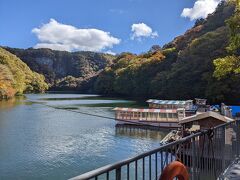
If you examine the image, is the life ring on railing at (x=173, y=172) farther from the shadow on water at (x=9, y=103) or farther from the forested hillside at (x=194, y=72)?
the shadow on water at (x=9, y=103)

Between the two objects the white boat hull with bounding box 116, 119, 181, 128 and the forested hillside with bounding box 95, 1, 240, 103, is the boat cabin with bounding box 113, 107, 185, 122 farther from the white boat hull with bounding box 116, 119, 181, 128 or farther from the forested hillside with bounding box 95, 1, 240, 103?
the forested hillside with bounding box 95, 1, 240, 103

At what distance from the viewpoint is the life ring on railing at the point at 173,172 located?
3.25m

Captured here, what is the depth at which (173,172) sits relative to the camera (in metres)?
3.36

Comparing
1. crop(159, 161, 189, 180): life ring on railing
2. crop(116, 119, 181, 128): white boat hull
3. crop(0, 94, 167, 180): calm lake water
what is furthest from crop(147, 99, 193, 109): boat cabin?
crop(159, 161, 189, 180): life ring on railing

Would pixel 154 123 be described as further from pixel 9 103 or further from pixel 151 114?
pixel 9 103

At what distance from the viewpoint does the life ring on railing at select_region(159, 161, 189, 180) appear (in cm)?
325

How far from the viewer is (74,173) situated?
776 inches

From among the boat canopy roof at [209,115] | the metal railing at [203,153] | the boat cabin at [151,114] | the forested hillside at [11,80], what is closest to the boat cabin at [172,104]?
the boat cabin at [151,114]

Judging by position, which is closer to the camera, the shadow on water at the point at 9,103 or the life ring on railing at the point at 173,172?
the life ring on railing at the point at 173,172

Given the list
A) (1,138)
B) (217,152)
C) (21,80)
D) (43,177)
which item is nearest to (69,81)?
(21,80)

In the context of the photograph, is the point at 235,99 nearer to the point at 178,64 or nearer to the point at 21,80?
the point at 178,64

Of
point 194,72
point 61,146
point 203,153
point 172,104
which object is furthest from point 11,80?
point 203,153

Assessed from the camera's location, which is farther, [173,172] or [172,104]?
[172,104]

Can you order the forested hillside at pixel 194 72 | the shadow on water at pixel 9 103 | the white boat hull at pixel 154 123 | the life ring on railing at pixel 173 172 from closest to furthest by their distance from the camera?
the life ring on railing at pixel 173 172 < the white boat hull at pixel 154 123 < the forested hillside at pixel 194 72 < the shadow on water at pixel 9 103
